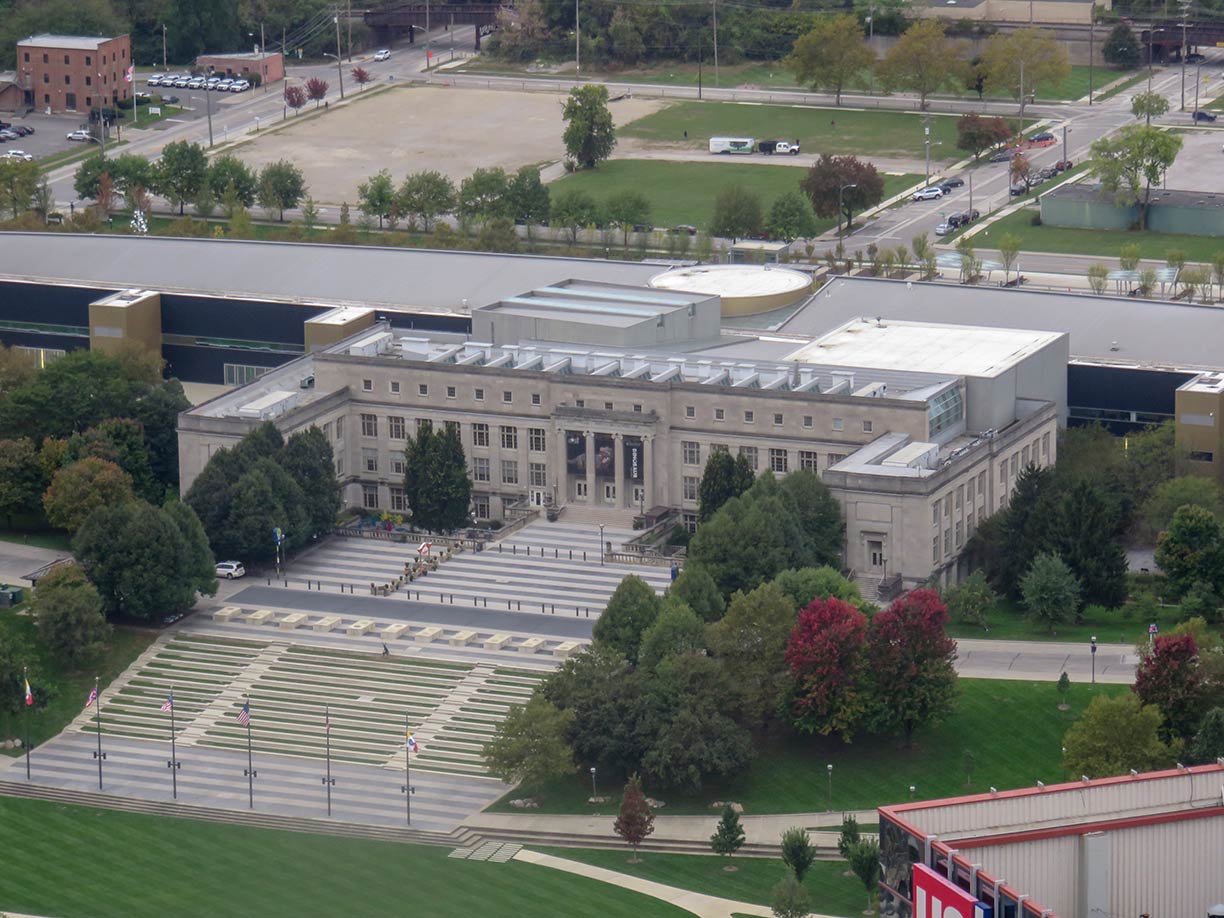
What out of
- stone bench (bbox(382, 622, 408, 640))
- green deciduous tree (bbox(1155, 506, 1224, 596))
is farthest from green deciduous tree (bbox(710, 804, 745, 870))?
green deciduous tree (bbox(1155, 506, 1224, 596))

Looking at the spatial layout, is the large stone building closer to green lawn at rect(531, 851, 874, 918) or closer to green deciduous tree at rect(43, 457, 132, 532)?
green deciduous tree at rect(43, 457, 132, 532)

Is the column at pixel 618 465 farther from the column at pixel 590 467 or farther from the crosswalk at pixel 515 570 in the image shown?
the crosswalk at pixel 515 570

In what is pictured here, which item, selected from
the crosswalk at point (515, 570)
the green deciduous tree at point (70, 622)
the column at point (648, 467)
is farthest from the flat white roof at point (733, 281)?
the green deciduous tree at point (70, 622)

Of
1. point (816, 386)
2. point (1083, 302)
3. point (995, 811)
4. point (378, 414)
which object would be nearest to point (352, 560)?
point (378, 414)

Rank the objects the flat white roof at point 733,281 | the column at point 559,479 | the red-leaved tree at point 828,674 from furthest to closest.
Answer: the flat white roof at point 733,281 < the column at point 559,479 < the red-leaved tree at point 828,674

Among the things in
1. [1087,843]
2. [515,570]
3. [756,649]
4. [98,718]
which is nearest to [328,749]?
[98,718]

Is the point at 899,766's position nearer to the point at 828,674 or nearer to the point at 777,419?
the point at 828,674
